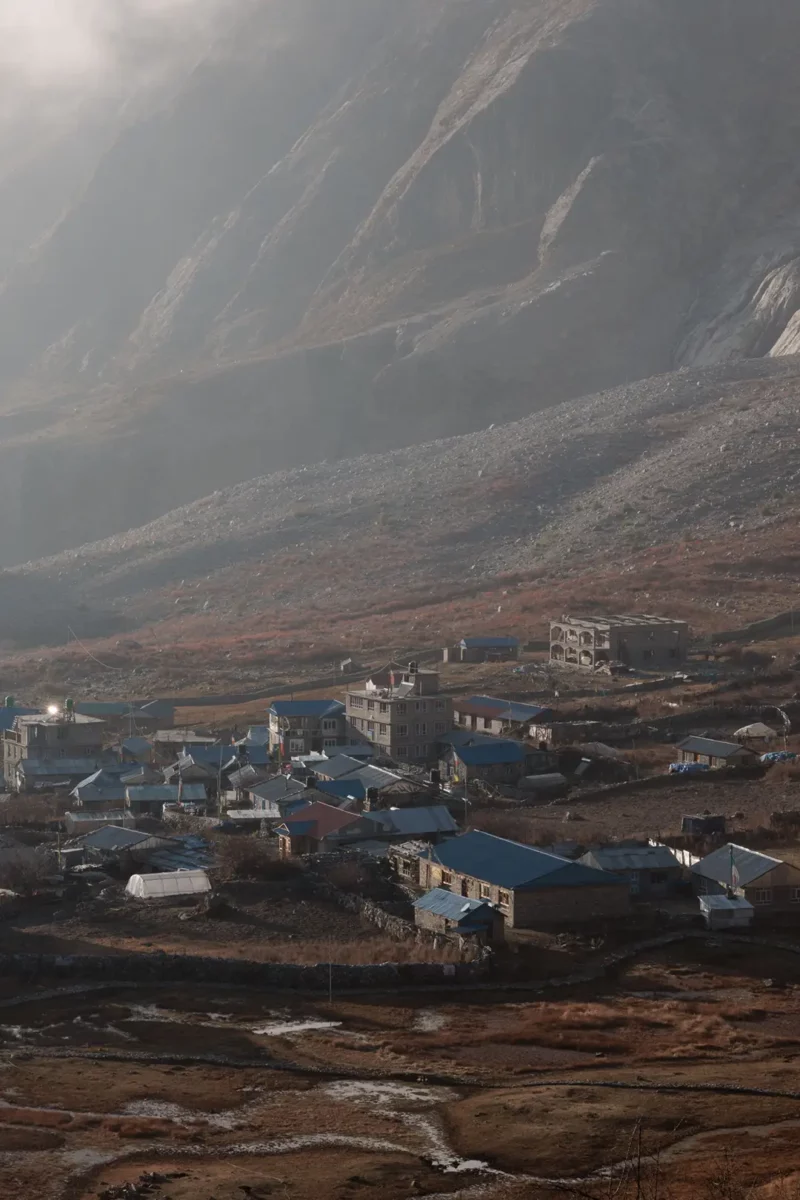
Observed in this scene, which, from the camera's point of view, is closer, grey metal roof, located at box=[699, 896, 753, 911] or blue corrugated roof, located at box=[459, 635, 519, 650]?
grey metal roof, located at box=[699, 896, 753, 911]

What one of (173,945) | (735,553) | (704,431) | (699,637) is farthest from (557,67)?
(173,945)

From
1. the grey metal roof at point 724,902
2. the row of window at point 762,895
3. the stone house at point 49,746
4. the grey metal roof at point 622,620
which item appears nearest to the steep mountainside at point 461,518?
the grey metal roof at point 622,620

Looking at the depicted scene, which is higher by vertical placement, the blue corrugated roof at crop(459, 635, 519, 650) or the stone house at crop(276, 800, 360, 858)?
the blue corrugated roof at crop(459, 635, 519, 650)

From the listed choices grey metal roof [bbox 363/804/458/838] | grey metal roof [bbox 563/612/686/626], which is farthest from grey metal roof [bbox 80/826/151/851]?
grey metal roof [bbox 563/612/686/626]

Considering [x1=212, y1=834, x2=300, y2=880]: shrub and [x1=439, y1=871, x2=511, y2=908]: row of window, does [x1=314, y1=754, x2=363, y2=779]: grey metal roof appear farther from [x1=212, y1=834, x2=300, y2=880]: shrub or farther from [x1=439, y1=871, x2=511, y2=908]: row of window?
[x1=439, y1=871, x2=511, y2=908]: row of window

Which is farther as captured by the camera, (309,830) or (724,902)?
(309,830)

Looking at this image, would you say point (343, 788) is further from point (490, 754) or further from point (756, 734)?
point (756, 734)

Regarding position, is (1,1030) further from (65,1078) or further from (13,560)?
(13,560)

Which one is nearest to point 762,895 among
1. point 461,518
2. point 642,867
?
point 642,867

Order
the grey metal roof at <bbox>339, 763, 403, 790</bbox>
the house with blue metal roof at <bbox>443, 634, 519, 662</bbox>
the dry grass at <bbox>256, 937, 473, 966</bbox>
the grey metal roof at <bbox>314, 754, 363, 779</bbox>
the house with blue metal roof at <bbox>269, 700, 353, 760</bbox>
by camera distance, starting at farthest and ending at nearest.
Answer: the house with blue metal roof at <bbox>443, 634, 519, 662</bbox>, the house with blue metal roof at <bbox>269, 700, 353, 760</bbox>, the grey metal roof at <bbox>314, 754, 363, 779</bbox>, the grey metal roof at <bbox>339, 763, 403, 790</bbox>, the dry grass at <bbox>256, 937, 473, 966</bbox>

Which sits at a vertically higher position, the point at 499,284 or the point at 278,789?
the point at 499,284
